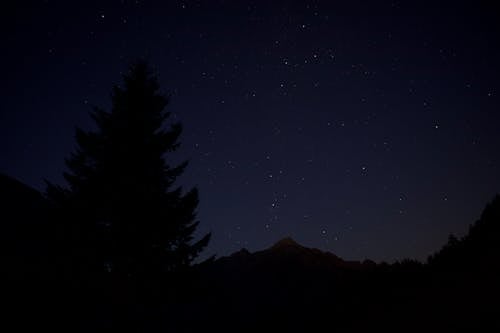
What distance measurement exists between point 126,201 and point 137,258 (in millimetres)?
1877

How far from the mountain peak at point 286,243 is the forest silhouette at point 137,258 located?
5435 cm

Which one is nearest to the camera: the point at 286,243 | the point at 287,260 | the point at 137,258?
the point at 137,258

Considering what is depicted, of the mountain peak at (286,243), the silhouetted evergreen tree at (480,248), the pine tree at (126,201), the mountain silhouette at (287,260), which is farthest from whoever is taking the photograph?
the mountain peak at (286,243)

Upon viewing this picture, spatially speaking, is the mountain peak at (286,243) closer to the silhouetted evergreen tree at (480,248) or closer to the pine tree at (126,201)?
the pine tree at (126,201)

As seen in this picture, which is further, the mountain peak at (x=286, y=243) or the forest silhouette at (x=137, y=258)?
the mountain peak at (x=286, y=243)

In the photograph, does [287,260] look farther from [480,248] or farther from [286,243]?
[480,248]

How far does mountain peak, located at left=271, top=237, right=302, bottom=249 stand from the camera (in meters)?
64.4

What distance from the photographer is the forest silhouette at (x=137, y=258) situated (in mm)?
6195

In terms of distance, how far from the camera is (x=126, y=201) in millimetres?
10477

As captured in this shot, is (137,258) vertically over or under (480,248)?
over

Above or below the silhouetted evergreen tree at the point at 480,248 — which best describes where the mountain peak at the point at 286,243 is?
above

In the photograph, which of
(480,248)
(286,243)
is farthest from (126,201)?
(286,243)

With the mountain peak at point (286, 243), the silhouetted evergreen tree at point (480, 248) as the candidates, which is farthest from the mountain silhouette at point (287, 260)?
the silhouetted evergreen tree at point (480, 248)

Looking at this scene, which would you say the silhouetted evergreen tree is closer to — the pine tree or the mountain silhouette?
the pine tree
